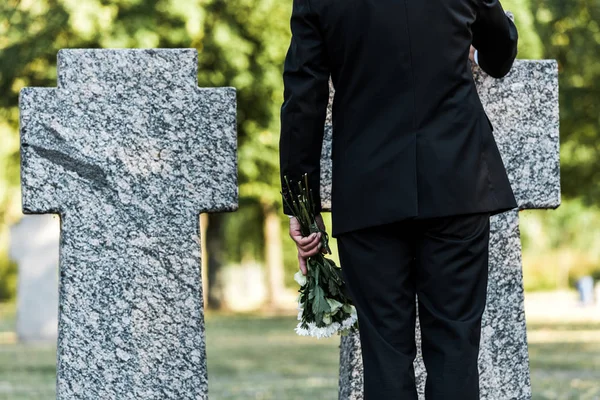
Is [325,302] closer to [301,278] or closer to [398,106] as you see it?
[301,278]

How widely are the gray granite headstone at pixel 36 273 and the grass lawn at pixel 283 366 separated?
0.53 m

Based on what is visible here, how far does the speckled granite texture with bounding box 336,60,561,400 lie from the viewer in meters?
4.43

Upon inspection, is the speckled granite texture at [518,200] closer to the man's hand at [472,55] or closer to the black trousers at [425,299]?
the man's hand at [472,55]

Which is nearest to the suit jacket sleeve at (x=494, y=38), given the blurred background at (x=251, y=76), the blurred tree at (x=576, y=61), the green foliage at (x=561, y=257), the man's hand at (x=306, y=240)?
the man's hand at (x=306, y=240)

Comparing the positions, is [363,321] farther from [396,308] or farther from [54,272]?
[54,272]

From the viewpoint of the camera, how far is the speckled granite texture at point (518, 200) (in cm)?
443

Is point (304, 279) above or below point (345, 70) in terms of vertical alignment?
below

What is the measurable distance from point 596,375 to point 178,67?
5968mm

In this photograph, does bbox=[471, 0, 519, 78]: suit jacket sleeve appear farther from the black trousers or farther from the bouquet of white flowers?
the bouquet of white flowers

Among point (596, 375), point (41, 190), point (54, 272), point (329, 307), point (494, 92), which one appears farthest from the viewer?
point (54, 272)

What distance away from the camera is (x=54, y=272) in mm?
16312

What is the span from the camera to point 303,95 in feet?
11.2

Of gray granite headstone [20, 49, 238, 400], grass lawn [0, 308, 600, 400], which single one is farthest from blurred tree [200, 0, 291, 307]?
gray granite headstone [20, 49, 238, 400]

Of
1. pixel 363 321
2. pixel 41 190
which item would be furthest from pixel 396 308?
pixel 41 190
